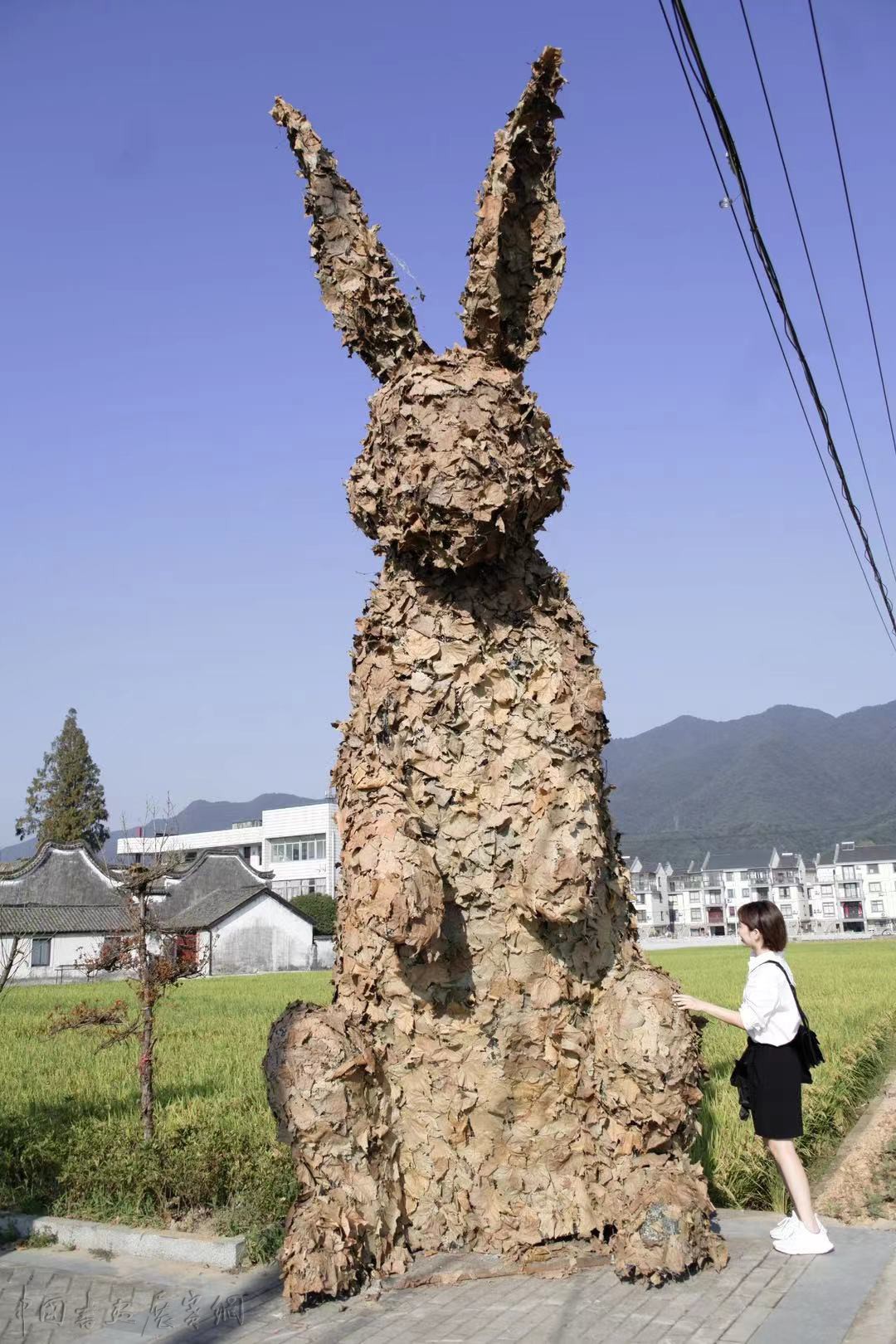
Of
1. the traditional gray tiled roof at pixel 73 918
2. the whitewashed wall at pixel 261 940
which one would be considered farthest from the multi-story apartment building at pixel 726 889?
the traditional gray tiled roof at pixel 73 918

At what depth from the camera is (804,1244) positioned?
169 inches

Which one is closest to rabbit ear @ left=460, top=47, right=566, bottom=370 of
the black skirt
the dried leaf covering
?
the dried leaf covering

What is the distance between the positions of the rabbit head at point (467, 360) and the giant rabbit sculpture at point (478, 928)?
15 mm

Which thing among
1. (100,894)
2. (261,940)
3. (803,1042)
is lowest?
(261,940)

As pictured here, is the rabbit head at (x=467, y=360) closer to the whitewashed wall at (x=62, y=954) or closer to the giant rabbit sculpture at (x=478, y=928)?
the giant rabbit sculpture at (x=478, y=928)

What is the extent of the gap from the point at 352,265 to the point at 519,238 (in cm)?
76

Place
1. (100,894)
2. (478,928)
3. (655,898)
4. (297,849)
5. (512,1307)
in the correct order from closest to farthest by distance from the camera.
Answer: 1. (512,1307)
2. (478,928)
3. (100,894)
4. (297,849)
5. (655,898)

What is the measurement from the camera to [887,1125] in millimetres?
7730

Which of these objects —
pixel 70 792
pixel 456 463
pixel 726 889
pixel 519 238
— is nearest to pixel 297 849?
pixel 70 792

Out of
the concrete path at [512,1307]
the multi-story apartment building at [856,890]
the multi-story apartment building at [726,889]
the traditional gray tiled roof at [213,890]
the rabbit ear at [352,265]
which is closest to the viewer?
the concrete path at [512,1307]

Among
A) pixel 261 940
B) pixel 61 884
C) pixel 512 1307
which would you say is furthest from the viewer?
pixel 261 940

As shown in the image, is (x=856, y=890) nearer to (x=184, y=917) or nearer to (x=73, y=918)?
(x=184, y=917)

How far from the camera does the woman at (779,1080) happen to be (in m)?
4.31

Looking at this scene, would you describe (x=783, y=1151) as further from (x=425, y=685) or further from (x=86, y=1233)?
(x=86, y=1233)
